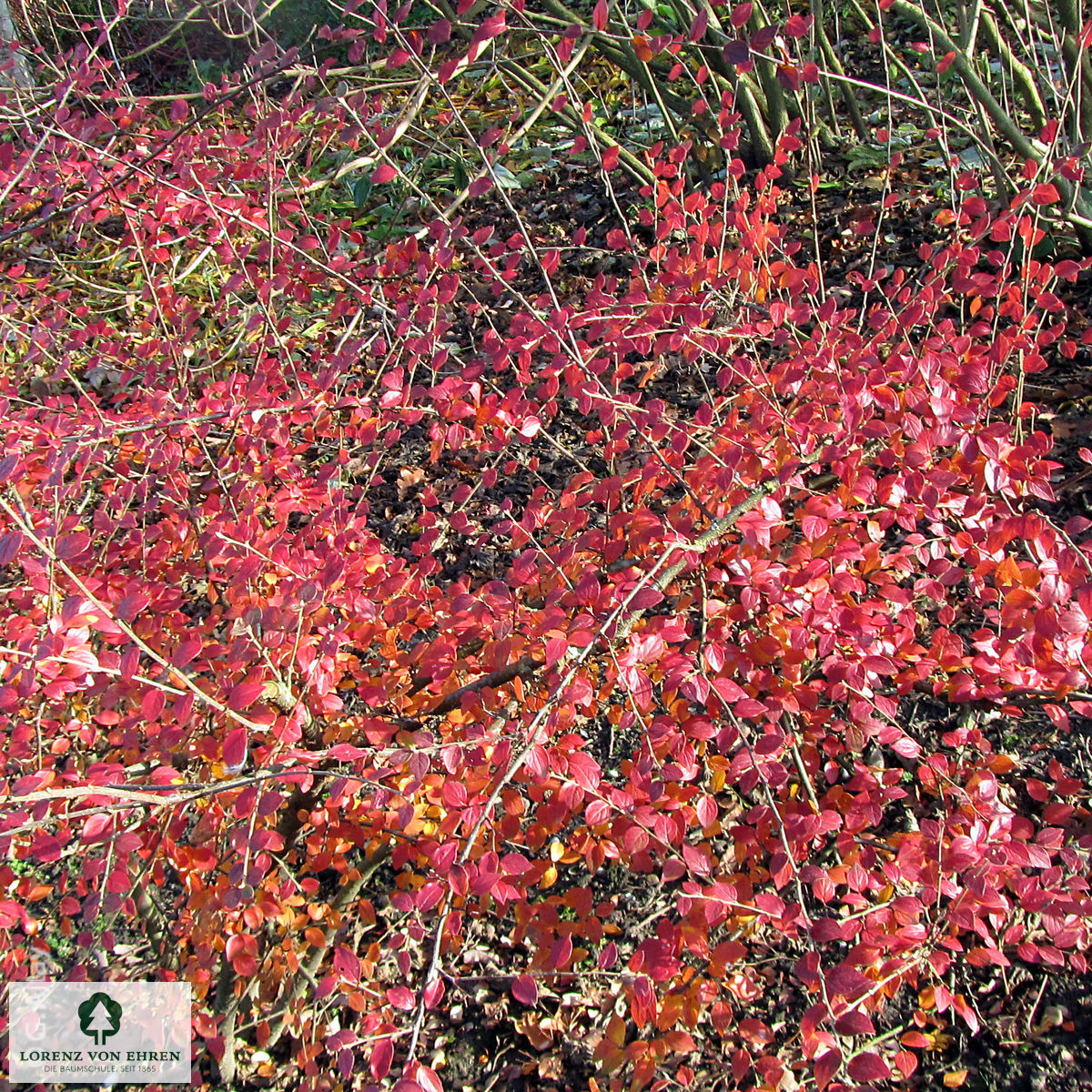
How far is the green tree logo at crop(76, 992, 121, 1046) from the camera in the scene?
1897mm

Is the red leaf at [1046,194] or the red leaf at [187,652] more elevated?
the red leaf at [1046,194]

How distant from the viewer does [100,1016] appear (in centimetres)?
191

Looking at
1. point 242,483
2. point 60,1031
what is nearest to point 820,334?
point 242,483

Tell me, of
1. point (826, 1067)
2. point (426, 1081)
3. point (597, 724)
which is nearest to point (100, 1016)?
point (426, 1081)

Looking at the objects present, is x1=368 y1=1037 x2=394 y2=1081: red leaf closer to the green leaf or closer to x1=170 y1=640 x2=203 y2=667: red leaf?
x1=170 y1=640 x2=203 y2=667: red leaf

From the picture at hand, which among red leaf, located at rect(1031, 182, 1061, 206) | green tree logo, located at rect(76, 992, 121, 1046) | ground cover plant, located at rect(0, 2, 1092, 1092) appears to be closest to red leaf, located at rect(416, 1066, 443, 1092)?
ground cover plant, located at rect(0, 2, 1092, 1092)

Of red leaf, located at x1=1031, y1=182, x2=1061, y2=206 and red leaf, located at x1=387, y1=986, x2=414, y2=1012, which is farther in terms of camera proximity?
red leaf, located at x1=1031, y1=182, x2=1061, y2=206

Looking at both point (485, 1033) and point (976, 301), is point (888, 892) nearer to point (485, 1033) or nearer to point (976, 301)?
point (485, 1033)

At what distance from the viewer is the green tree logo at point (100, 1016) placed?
1.90 meters

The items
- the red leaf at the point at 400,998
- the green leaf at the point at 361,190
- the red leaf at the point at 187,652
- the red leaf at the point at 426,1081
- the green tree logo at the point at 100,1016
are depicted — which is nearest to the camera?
the red leaf at the point at 426,1081

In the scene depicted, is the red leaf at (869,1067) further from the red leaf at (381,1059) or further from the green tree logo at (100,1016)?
the green tree logo at (100,1016)

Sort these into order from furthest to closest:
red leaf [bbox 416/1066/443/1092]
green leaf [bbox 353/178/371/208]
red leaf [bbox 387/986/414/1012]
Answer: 1. green leaf [bbox 353/178/371/208]
2. red leaf [bbox 387/986/414/1012]
3. red leaf [bbox 416/1066/443/1092]

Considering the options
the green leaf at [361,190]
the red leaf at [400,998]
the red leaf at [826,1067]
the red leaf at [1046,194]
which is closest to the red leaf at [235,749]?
the red leaf at [400,998]

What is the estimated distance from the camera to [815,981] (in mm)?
1212
